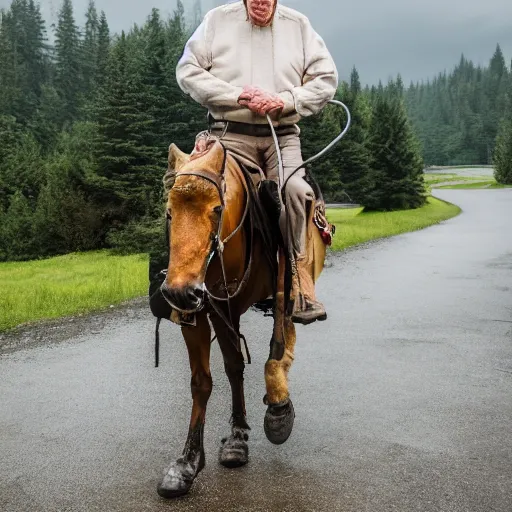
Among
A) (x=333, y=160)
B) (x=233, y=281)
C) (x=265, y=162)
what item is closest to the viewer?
(x=233, y=281)

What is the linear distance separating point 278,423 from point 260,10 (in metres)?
2.82

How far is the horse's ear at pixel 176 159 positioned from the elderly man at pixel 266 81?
0.80m

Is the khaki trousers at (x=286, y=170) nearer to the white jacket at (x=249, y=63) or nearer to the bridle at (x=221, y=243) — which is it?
the white jacket at (x=249, y=63)

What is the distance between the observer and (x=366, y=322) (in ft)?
28.9

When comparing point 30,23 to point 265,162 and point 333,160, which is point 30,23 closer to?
point 333,160

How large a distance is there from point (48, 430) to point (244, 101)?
2.88m

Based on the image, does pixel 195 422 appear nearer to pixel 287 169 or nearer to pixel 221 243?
pixel 221 243

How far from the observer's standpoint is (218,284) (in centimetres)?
385

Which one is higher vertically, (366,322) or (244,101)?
(244,101)

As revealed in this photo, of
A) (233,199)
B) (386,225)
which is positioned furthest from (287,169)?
(386,225)

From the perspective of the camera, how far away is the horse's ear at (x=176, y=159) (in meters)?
3.64

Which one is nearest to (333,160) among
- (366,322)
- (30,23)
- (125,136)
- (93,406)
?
(125,136)

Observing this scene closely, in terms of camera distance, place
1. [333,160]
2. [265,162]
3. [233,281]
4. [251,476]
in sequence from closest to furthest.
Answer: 1. [233,281]
2. [251,476]
3. [265,162]
4. [333,160]

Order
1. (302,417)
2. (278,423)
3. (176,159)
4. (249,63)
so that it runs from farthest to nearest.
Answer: (302,417) < (249,63) < (278,423) < (176,159)
